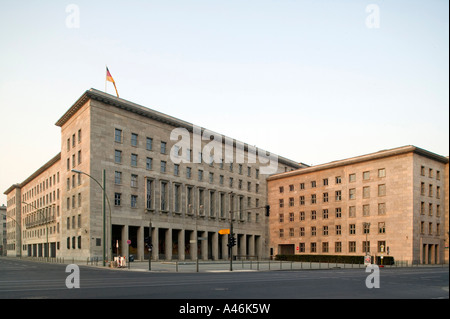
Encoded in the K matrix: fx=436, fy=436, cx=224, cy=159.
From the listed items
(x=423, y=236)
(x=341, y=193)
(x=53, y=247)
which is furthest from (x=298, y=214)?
(x=53, y=247)

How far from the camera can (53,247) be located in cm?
8112

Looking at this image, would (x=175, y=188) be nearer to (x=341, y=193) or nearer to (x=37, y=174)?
(x=341, y=193)

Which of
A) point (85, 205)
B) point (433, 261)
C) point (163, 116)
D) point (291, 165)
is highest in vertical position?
point (163, 116)

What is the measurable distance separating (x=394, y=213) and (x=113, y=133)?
42.9 m

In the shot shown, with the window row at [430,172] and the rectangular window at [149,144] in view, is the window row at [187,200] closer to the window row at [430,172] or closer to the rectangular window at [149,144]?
the rectangular window at [149,144]

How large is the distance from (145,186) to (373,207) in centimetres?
3558

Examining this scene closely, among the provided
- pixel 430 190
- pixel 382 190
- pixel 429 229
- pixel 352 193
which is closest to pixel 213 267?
pixel 382 190

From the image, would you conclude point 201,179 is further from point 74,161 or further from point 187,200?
point 74,161

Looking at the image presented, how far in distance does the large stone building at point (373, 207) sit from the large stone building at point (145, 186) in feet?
34.0

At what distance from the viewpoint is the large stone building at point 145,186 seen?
5847 centimetres

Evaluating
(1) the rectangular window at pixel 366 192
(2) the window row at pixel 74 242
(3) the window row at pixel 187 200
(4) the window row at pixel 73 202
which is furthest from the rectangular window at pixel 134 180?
(1) the rectangular window at pixel 366 192

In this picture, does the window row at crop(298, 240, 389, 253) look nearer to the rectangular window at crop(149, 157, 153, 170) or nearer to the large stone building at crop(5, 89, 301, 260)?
the large stone building at crop(5, 89, 301, 260)

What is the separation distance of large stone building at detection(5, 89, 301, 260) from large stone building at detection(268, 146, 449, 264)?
1036 cm

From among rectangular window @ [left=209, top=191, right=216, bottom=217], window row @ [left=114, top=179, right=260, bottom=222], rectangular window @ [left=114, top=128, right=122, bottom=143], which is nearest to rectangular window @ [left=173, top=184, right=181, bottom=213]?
window row @ [left=114, top=179, right=260, bottom=222]
